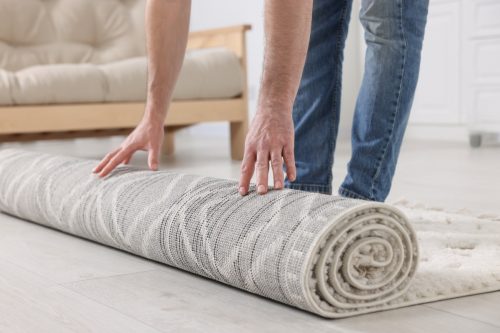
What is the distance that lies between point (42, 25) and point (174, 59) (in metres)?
2.24

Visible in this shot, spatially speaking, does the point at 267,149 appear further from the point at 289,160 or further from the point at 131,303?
the point at 131,303

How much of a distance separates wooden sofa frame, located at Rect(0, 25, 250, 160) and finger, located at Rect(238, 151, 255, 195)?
6.62 ft

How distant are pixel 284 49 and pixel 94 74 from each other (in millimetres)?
2035

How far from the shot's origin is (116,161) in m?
1.50

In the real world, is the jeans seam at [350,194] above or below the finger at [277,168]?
below

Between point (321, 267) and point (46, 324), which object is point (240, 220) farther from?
point (46, 324)

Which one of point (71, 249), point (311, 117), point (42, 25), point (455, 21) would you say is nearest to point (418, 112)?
point (455, 21)

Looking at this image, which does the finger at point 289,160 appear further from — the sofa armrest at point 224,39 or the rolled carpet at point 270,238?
the sofa armrest at point 224,39

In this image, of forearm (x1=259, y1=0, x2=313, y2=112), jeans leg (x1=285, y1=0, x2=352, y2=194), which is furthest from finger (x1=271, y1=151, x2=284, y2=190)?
jeans leg (x1=285, y1=0, x2=352, y2=194)

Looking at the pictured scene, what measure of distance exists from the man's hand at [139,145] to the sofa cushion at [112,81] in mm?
1606

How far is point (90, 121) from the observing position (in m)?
3.13

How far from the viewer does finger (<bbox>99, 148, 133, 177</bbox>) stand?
4.92ft

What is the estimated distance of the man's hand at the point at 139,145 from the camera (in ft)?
4.93

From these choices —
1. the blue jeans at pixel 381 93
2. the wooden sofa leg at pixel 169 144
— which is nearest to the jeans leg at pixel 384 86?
the blue jeans at pixel 381 93
